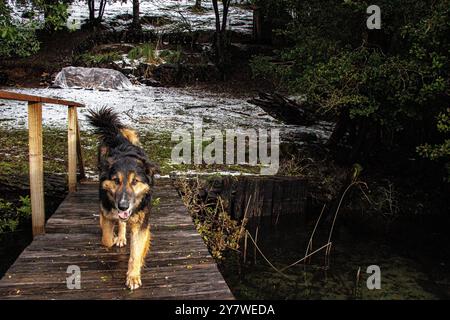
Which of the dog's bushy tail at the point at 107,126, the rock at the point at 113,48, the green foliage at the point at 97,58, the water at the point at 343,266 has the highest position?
the rock at the point at 113,48

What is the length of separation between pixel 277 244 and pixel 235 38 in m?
18.9

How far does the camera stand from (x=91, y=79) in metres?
18.9

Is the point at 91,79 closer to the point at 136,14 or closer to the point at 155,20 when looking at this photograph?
the point at 136,14

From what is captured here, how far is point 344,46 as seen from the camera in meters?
10.4

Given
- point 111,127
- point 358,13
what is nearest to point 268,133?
point 358,13

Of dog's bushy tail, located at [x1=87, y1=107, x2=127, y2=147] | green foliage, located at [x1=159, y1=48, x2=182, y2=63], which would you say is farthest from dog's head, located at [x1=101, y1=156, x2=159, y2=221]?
green foliage, located at [x1=159, y1=48, x2=182, y2=63]

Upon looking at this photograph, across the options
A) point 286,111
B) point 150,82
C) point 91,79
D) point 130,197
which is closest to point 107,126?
point 130,197

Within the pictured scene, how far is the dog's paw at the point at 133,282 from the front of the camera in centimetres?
375

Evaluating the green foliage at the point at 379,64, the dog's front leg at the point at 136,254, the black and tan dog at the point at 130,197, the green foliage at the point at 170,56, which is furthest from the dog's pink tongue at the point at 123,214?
the green foliage at the point at 170,56

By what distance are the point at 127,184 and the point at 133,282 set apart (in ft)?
2.82

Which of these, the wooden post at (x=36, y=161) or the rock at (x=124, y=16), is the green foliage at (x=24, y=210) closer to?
the wooden post at (x=36, y=161)

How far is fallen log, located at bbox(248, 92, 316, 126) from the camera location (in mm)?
15422

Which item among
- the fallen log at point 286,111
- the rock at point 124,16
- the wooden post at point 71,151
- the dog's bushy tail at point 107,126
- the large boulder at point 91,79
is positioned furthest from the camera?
the rock at point 124,16

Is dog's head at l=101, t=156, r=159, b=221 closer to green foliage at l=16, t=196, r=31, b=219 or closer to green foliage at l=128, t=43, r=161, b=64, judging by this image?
green foliage at l=16, t=196, r=31, b=219
